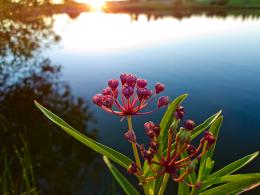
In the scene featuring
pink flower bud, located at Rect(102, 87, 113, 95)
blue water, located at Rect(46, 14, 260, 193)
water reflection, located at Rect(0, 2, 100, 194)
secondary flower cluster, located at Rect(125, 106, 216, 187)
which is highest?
pink flower bud, located at Rect(102, 87, 113, 95)

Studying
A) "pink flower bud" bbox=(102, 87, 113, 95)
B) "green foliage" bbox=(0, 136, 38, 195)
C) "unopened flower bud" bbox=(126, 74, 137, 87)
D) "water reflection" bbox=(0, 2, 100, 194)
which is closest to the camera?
"unopened flower bud" bbox=(126, 74, 137, 87)

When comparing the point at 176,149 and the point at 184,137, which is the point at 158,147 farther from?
the point at 184,137

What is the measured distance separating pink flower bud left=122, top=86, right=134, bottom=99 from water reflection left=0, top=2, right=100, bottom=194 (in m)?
12.5

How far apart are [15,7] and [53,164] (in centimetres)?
838

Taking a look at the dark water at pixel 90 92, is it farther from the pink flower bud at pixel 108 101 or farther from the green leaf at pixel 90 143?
the pink flower bud at pixel 108 101

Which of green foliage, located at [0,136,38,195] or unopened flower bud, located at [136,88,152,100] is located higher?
unopened flower bud, located at [136,88,152,100]

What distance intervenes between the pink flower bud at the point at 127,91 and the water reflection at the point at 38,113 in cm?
1252

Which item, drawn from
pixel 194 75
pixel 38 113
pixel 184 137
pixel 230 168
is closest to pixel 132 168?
pixel 184 137

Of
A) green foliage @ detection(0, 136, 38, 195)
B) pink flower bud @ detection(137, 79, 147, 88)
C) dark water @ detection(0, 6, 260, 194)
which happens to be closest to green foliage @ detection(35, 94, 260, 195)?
pink flower bud @ detection(137, 79, 147, 88)

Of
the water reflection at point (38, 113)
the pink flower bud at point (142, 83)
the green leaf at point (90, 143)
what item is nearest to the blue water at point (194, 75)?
the water reflection at point (38, 113)

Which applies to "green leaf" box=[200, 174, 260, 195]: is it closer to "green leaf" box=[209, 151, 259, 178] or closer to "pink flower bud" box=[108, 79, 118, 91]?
"green leaf" box=[209, 151, 259, 178]

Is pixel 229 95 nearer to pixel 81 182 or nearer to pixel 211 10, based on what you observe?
pixel 81 182

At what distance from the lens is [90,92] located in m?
32.4

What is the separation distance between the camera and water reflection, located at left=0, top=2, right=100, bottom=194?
19.0 m
